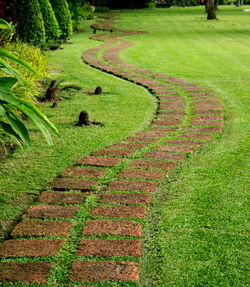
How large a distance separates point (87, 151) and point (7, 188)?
106 centimetres

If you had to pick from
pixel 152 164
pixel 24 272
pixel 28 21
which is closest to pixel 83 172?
pixel 152 164

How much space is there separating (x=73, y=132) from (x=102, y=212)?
6.58 ft

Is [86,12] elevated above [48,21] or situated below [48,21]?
below

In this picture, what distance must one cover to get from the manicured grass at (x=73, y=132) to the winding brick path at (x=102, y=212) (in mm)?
167

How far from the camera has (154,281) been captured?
229 cm

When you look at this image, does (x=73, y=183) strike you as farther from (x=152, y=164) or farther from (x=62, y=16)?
(x=62, y=16)

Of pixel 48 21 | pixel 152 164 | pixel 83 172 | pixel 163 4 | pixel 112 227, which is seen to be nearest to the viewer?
pixel 112 227

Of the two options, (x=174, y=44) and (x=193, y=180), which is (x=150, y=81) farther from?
(x=174, y=44)

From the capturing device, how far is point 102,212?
299 cm

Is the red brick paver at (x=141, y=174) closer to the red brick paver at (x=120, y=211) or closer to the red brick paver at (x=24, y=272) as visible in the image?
the red brick paver at (x=120, y=211)

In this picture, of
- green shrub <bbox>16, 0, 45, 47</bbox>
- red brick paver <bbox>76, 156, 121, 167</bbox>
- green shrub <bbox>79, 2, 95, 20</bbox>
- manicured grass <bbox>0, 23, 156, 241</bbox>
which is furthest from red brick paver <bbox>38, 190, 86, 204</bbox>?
green shrub <bbox>79, 2, 95, 20</bbox>

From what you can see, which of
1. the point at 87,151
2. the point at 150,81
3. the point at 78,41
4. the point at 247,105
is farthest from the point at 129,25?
the point at 87,151

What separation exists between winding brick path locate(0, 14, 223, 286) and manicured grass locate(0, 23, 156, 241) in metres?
0.17

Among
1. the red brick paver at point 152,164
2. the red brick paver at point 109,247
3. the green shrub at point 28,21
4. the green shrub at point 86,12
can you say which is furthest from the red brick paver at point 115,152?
the green shrub at point 86,12
